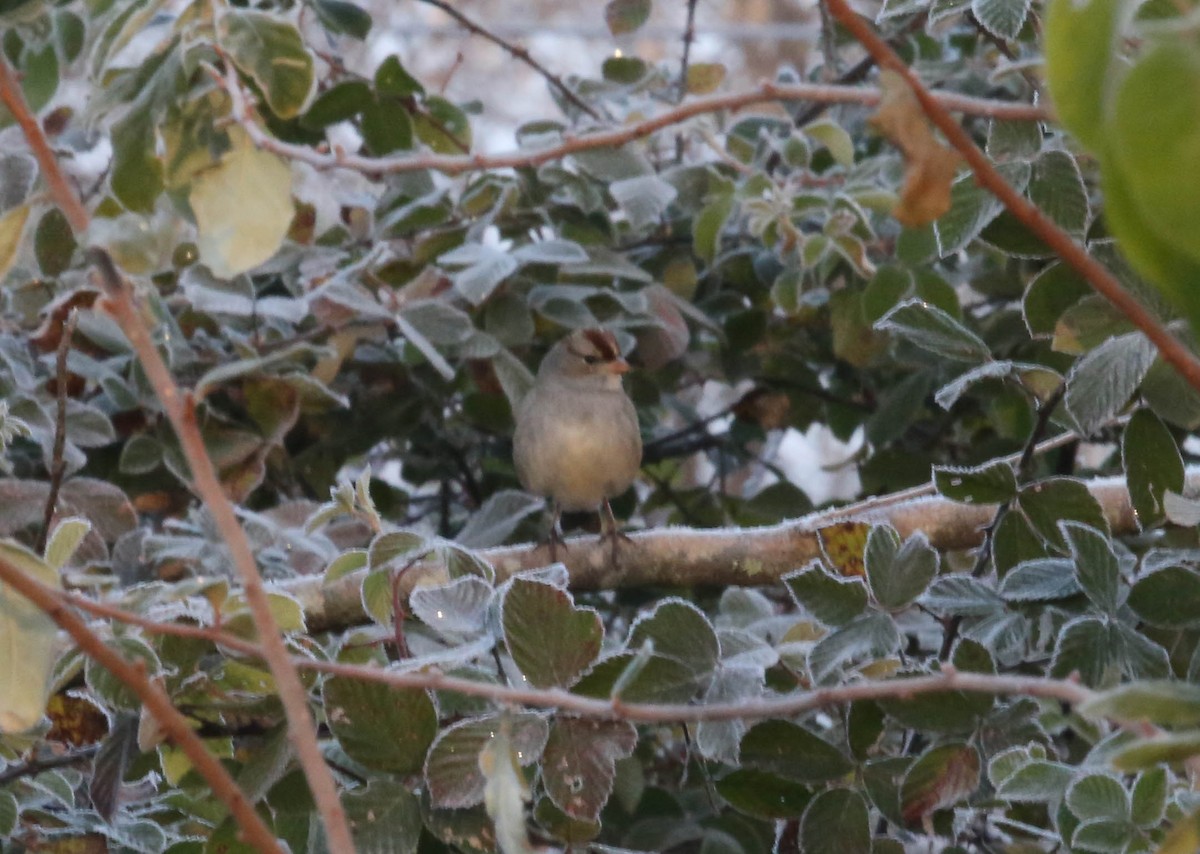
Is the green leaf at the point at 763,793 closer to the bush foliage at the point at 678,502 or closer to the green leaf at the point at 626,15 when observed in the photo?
the bush foliage at the point at 678,502

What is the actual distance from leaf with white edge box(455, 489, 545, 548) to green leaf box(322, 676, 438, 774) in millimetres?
718

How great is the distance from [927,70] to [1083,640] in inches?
56.5

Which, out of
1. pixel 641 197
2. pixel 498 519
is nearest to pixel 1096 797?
pixel 498 519

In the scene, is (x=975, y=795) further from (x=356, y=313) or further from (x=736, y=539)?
(x=356, y=313)

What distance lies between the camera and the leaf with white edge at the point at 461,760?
98 cm

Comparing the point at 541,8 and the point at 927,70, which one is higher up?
the point at 927,70

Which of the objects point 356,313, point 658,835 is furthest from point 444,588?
point 356,313

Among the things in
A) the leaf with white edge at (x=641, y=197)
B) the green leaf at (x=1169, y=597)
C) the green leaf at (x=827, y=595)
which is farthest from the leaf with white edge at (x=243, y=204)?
the leaf with white edge at (x=641, y=197)

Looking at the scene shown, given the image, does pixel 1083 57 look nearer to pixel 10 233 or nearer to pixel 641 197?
pixel 10 233

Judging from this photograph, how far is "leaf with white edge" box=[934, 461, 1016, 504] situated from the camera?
1.17m

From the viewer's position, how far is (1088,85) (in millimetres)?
474

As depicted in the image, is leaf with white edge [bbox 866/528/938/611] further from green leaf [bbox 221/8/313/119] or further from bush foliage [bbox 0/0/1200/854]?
green leaf [bbox 221/8/313/119]

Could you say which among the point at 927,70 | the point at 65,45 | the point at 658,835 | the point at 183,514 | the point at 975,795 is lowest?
the point at 183,514

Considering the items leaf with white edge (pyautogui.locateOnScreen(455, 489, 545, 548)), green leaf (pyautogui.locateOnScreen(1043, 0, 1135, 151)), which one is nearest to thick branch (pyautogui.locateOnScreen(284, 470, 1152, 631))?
leaf with white edge (pyautogui.locateOnScreen(455, 489, 545, 548))
